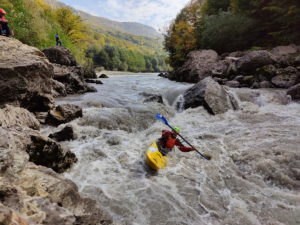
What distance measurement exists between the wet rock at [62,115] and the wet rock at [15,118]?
0.98m

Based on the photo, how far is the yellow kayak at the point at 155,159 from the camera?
14.8 ft

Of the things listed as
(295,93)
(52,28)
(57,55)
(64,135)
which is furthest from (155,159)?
(52,28)

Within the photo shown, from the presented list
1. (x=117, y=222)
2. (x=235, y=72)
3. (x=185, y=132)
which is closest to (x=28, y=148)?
(x=117, y=222)

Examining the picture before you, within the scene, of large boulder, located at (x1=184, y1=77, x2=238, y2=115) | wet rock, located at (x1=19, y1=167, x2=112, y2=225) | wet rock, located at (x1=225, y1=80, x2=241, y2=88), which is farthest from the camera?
wet rock, located at (x1=225, y1=80, x2=241, y2=88)

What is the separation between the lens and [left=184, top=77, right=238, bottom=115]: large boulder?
865 centimetres

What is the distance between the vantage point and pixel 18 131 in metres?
3.51

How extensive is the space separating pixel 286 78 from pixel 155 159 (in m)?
10.5

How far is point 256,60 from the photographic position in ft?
41.7

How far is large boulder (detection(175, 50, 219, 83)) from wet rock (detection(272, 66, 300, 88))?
16.5 feet

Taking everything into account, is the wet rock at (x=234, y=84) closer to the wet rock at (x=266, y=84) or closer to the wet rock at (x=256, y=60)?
the wet rock at (x=266, y=84)

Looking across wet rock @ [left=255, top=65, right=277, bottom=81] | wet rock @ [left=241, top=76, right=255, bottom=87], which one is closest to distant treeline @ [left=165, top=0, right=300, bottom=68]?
wet rock @ [left=255, top=65, right=277, bottom=81]

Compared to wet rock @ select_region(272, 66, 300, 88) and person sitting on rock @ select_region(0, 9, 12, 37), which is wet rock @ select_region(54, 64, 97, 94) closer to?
person sitting on rock @ select_region(0, 9, 12, 37)

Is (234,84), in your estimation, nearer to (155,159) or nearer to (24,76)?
(155,159)

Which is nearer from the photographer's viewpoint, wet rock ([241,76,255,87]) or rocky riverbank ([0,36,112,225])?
rocky riverbank ([0,36,112,225])
